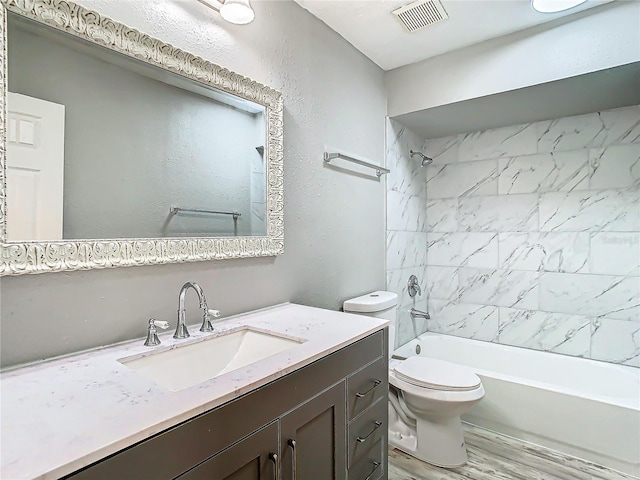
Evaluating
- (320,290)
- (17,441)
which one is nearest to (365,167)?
(320,290)

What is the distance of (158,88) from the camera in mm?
1293

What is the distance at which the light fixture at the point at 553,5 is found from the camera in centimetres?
180

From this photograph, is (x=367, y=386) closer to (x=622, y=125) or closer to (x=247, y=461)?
(x=247, y=461)

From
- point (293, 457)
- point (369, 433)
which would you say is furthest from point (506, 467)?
point (293, 457)

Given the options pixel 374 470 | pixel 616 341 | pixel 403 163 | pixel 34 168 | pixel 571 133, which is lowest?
pixel 374 470

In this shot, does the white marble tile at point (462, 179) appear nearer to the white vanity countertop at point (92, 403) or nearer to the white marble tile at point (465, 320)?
the white marble tile at point (465, 320)

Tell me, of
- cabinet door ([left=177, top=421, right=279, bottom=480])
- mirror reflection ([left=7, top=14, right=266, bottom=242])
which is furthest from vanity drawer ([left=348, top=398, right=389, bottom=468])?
mirror reflection ([left=7, top=14, right=266, bottom=242])

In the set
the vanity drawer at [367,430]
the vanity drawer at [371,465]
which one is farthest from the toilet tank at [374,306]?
the vanity drawer at [371,465]

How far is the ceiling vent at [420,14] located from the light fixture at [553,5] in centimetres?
44

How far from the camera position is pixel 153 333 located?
118 centimetres

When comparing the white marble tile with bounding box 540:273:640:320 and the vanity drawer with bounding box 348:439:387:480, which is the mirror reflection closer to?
the vanity drawer with bounding box 348:439:387:480

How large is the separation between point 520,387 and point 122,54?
2675mm

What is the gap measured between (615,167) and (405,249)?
156cm

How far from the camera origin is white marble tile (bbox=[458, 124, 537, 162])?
2.83 m
